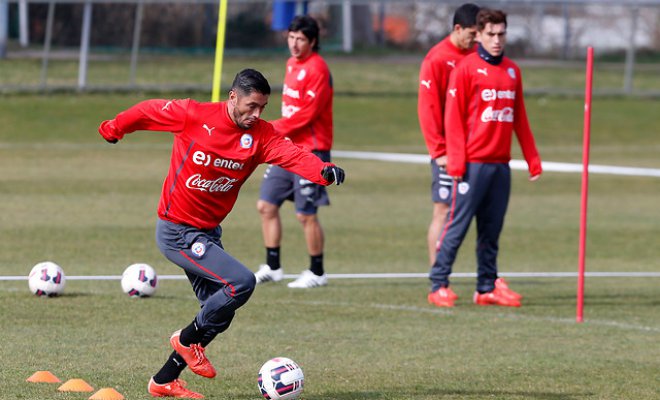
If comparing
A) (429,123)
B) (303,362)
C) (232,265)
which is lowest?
Answer: (303,362)

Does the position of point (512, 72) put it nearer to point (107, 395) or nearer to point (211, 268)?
point (211, 268)

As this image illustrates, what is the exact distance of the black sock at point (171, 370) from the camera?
766 centimetres

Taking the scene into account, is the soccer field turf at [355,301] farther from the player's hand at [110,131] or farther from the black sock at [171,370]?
the player's hand at [110,131]

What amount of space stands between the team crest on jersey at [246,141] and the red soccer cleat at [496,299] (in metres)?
4.19

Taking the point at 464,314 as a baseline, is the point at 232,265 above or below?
above

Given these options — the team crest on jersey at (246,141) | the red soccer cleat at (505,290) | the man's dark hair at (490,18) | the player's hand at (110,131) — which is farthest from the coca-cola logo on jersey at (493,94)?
the player's hand at (110,131)

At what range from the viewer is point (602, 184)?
66.9 ft

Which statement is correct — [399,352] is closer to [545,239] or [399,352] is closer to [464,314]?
[464,314]

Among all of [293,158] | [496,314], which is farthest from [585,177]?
[293,158]

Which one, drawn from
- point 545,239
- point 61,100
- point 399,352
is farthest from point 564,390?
point 61,100

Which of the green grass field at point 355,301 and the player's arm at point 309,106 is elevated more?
the player's arm at point 309,106

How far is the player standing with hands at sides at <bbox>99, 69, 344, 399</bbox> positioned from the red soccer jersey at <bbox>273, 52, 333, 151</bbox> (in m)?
4.18

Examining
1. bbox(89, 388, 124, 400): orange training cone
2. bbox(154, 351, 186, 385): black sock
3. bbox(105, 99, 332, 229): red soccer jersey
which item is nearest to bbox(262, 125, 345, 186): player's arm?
bbox(105, 99, 332, 229): red soccer jersey

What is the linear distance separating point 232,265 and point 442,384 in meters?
1.68
